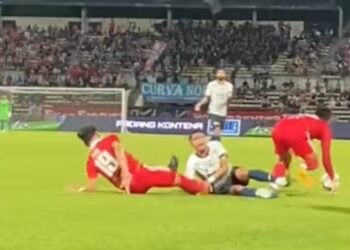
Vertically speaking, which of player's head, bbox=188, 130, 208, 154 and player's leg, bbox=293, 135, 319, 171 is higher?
player's head, bbox=188, 130, 208, 154

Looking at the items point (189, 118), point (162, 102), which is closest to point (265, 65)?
point (162, 102)

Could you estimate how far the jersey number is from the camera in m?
11.9

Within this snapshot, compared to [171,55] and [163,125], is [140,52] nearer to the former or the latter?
[171,55]

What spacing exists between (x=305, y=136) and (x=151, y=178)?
2.44 m

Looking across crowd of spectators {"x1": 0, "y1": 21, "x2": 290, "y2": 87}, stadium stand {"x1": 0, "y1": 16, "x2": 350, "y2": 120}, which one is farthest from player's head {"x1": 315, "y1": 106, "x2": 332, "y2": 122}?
crowd of spectators {"x1": 0, "y1": 21, "x2": 290, "y2": 87}

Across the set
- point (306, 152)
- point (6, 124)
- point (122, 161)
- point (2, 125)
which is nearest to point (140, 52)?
point (6, 124)

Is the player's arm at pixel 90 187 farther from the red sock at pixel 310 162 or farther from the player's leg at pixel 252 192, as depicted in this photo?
the red sock at pixel 310 162

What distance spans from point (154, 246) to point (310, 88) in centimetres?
3931

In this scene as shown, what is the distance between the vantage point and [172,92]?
44.7m

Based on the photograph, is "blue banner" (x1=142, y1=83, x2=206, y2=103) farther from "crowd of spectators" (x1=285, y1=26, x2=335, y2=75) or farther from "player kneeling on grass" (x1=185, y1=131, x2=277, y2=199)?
"player kneeling on grass" (x1=185, y1=131, x2=277, y2=199)

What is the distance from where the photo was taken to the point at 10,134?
30297mm

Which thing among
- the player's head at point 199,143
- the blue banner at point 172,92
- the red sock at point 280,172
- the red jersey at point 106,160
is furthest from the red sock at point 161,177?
the blue banner at point 172,92

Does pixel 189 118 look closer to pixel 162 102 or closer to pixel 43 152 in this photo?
pixel 162 102

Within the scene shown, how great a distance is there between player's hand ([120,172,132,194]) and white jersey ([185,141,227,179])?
2.80 feet
